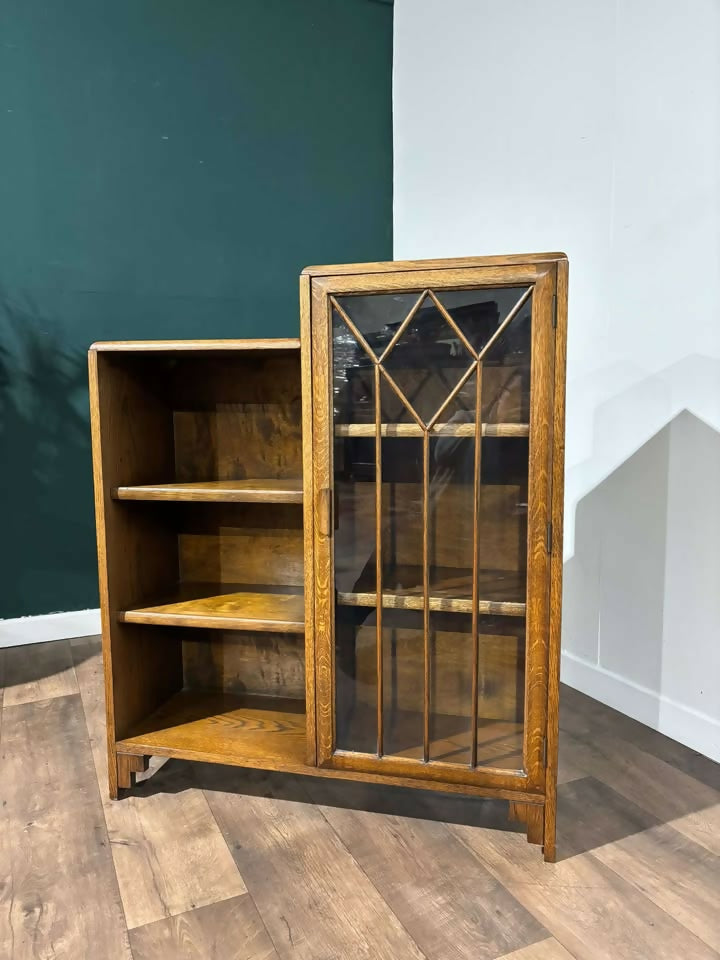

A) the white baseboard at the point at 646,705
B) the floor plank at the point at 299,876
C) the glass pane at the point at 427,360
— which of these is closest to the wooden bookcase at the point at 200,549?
the floor plank at the point at 299,876

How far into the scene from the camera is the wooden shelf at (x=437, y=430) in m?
1.25

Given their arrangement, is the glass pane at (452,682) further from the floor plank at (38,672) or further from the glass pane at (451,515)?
the floor plank at (38,672)

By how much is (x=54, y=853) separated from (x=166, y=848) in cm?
22

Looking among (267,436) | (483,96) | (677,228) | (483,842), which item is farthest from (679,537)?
(483,96)

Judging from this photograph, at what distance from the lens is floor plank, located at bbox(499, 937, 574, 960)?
107 centimetres

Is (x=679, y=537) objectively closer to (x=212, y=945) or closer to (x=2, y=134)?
(x=212, y=945)

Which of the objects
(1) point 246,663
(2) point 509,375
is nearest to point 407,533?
(2) point 509,375

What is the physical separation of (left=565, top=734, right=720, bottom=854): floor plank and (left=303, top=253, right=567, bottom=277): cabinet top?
3.82 feet

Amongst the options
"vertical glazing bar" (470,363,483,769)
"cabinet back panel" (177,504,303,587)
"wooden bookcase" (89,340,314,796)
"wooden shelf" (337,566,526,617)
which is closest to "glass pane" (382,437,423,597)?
"wooden shelf" (337,566,526,617)

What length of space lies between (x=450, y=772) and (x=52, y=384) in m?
1.99

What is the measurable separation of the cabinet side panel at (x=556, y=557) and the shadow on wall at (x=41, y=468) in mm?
1916

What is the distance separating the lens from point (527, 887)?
1227 millimetres

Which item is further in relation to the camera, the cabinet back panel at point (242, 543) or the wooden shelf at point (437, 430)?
the cabinet back panel at point (242, 543)

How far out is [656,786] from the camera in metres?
1.56
